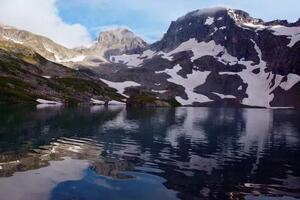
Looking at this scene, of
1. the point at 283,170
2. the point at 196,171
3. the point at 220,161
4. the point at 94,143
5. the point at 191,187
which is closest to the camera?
the point at 191,187

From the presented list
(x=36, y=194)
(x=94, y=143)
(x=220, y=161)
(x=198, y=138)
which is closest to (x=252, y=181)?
(x=220, y=161)

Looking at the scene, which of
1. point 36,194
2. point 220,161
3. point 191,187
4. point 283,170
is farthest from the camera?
point 220,161

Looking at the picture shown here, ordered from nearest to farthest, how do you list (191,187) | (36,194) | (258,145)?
(36,194) < (191,187) < (258,145)

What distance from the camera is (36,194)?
118 feet

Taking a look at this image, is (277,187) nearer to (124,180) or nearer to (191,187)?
(191,187)

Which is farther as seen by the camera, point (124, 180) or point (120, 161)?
point (120, 161)

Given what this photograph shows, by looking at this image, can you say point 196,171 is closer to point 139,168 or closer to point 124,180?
point 139,168

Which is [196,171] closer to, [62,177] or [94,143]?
[62,177]

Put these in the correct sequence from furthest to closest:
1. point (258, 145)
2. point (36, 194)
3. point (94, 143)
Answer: point (258, 145)
point (94, 143)
point (36, 194)

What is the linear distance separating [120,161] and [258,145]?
35286 mm

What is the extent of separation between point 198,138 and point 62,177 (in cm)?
5035

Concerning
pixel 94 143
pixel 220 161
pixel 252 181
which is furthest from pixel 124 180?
pixel 94 143

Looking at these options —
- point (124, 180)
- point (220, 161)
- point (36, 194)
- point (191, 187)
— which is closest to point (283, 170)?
point (220, 161)

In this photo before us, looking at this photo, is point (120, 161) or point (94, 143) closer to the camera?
point (120, 161)
